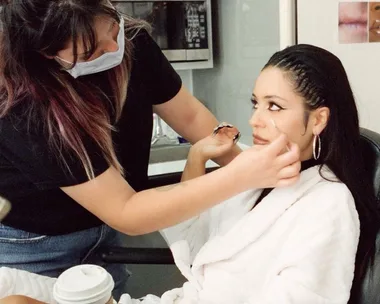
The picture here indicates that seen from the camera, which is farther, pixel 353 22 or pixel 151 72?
pixel 353 22

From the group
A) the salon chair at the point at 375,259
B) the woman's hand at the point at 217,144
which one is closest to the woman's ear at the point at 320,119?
the salon chair at the point at 375,259

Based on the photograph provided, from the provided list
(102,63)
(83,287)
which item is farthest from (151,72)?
(83,287)

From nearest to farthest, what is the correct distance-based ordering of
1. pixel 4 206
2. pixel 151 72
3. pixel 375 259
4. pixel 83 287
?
pixel 83 287 → pixel 375 259 → pixel 4 206 → pixel 151 72

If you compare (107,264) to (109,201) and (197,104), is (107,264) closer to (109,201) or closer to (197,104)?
(109,201)

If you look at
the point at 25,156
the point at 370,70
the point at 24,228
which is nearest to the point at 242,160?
the point at 25,156

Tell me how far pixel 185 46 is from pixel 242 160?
1.12 m

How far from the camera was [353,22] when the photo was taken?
1570 mm

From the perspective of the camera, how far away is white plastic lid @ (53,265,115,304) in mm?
766

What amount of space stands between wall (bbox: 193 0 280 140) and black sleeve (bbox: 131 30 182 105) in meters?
0.54

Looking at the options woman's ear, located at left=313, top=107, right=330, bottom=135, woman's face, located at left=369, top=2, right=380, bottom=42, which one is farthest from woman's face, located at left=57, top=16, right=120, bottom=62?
woman's face, located at left=369, top=2, right=380, bottom=42

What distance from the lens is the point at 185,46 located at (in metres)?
1.95

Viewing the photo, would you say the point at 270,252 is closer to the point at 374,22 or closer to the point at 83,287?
the point at 83,287

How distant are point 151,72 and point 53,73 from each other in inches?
11.1

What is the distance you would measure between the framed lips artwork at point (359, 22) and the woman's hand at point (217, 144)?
0.63m
